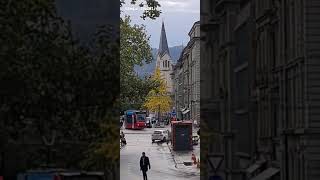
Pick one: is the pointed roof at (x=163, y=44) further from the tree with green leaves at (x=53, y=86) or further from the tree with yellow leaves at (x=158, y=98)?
the tree with green leaves at (x=53, y=86)

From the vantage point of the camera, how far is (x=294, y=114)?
21.5 feet

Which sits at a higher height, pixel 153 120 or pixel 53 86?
pixel 53 86

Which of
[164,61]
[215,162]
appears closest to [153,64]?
[164,61]

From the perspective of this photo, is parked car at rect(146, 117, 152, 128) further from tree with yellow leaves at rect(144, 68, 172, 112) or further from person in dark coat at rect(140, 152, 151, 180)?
person in dark coat at rect(140, 152, 151, 180)

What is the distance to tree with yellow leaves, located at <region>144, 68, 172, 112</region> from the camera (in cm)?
919

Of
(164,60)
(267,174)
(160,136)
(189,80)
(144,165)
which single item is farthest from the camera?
(164,60)

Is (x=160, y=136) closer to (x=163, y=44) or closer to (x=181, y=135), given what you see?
(x=181, y=135)

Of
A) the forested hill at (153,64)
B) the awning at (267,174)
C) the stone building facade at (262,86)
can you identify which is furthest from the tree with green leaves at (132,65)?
the awning at (267,174)

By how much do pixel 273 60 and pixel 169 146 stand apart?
1.97 meters

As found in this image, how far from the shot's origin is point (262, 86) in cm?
700

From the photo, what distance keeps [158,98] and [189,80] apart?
61.6 inches

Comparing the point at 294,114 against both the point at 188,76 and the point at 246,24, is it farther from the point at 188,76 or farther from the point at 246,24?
the point at 188,76

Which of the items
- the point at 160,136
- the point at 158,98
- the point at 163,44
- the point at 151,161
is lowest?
the point at 151,161

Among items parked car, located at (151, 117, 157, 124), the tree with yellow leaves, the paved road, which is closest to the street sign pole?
the paved road
